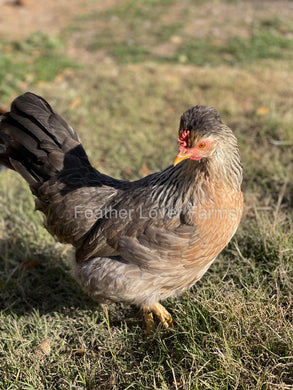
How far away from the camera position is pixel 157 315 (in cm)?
278

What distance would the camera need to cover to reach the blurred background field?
2.32 metres

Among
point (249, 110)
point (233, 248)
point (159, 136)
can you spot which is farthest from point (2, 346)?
point (249, 110)

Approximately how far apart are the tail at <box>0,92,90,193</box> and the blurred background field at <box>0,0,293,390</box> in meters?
0.95

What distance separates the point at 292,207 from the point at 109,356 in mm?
2233

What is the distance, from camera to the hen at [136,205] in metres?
2.21

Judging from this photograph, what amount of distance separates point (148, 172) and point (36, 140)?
1711 millimetres

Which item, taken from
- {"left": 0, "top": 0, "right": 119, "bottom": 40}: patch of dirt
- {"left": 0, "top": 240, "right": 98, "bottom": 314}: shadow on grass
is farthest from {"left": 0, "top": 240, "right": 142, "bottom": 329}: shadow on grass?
{"left": 0, "top": 0, "right": 119, "bottom": 40}: patch of dirt

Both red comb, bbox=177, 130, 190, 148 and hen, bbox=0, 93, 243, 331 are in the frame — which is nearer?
red comb, bbox=177, 130, 190, 148

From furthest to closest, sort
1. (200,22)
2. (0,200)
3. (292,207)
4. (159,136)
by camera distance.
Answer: (200,22), (159,136), (0,200), (292,207)

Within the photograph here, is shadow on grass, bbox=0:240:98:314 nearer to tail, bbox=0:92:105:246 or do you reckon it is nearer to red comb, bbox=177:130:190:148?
tail, bbox=0:92:105:246

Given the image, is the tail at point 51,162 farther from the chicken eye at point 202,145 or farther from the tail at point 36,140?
the chicken eye at point 202,145

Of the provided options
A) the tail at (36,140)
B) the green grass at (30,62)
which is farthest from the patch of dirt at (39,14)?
the tail at (36,140)

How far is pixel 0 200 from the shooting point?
13.0 ft

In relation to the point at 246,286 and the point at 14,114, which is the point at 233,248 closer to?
the point at 246,286
